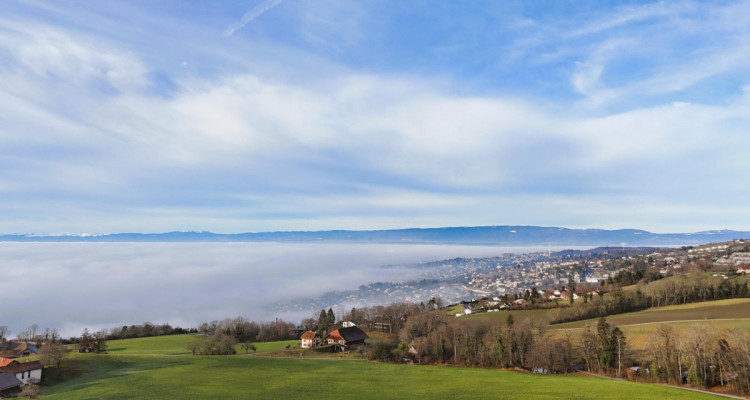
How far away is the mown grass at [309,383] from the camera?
35.7 m

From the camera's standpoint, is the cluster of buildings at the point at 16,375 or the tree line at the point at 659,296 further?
the tree line at the point at 659,296

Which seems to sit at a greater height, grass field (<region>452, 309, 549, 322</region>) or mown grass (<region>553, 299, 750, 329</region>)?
mown grass (<region>553, 299, 750, 329</region>)

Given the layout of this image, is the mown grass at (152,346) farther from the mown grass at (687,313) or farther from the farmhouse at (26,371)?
the mown grass at (687,313)

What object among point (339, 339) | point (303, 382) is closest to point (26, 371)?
point (303, 382)

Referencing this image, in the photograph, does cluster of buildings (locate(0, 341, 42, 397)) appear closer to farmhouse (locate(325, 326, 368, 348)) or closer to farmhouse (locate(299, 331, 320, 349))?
farmhouse (locate(299, 331, 320, 349))

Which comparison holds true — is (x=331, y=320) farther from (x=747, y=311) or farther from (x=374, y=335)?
(x=747, y=311)

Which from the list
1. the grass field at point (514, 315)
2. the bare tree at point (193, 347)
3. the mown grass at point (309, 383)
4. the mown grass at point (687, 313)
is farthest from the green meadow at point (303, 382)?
the grass field at point (514, 315)

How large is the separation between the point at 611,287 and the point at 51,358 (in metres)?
120

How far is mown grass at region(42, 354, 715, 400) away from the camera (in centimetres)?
3569

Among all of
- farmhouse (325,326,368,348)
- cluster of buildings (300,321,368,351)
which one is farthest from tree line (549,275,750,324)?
cluster of buildings (300,321,368,351)

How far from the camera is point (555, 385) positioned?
132 ft

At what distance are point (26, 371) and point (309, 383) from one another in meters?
31.7

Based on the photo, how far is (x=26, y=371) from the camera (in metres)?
41.5

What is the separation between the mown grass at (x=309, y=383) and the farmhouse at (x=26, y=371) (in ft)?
10.4
